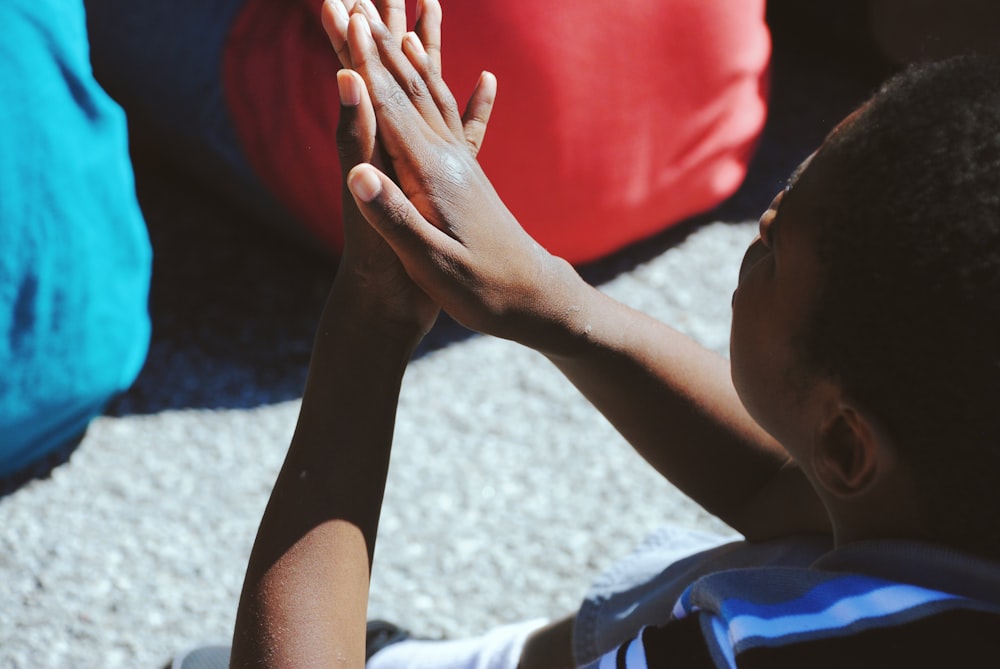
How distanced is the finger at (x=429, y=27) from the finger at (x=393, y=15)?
0.02 meters

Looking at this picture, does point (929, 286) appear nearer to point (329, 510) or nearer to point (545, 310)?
point (545, 310)

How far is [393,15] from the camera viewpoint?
1040 mm

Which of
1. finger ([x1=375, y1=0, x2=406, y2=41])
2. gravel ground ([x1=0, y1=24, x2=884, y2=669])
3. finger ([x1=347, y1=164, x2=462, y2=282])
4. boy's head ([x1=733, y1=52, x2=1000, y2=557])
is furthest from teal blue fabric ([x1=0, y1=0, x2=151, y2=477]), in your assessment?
boy's head ([x1=733, y1=52, x2=1000, y2=557])

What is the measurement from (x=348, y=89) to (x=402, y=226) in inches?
5.5

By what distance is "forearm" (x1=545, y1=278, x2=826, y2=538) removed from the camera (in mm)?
1061

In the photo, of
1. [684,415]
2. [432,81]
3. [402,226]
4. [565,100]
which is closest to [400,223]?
[402,226]

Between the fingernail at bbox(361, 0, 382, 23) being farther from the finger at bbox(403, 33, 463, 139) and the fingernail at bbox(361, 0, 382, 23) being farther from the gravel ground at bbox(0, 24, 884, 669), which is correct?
the gravel ground at bbox(0, 24, 884, 669)

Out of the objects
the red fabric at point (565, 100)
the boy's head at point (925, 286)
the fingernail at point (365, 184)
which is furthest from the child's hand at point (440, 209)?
the red fabric at point (565, 100)

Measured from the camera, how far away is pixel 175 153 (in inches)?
74.6

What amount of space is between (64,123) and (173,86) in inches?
12.3

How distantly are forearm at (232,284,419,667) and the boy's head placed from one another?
412mm

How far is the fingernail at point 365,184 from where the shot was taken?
2.75 ft

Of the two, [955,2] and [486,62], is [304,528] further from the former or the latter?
[955,2]

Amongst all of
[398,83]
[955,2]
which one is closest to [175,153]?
[398,83]
